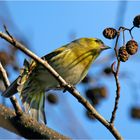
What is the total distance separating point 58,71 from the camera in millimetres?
3137

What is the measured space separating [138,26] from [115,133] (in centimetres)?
52

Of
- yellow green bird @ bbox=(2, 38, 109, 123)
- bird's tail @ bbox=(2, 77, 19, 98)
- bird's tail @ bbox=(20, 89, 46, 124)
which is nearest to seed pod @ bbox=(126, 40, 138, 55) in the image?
bird's tail @ bbox=(2, 77, 19, 98)

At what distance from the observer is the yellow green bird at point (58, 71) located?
9.91 feet

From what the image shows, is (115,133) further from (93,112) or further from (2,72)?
(2,72)

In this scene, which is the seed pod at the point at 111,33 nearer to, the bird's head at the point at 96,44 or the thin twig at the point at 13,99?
the thin twig at the point at 13,99

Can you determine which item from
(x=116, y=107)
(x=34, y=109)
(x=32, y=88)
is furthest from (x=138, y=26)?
(x=34, y=109)

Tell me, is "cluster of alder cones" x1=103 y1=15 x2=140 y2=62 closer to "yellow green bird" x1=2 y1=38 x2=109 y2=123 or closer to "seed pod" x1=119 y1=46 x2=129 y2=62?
"seed pod" x1=119 y1=46 x2=129 y2=62

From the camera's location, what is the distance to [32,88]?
9.83ft

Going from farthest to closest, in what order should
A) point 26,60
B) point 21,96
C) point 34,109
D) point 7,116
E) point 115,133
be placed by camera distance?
1. point 34,109
2. point 21,96
3. point 26,60
4. point 7,116
5. point 115,133

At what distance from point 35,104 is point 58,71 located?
302mm

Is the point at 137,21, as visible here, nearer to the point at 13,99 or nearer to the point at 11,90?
the point at 13,99

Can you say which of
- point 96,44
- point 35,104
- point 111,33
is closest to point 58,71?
point 35,104

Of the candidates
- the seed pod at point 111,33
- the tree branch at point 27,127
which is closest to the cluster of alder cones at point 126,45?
the seed pod at point 111,33

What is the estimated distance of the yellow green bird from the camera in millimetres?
3020
